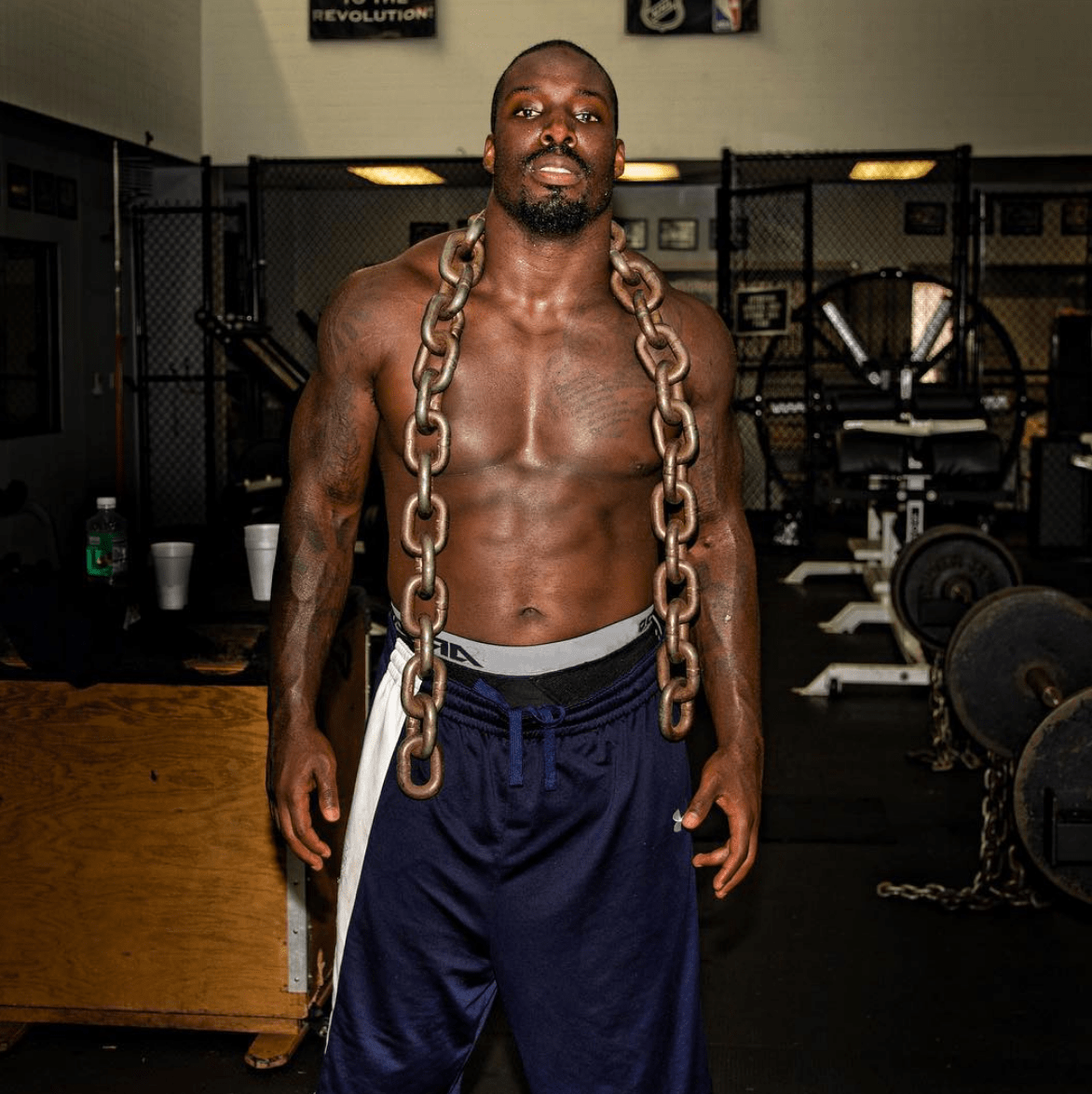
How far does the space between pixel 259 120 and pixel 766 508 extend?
397 centimetres

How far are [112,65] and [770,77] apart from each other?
143 inches

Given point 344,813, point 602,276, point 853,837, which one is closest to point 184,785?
point 344,813

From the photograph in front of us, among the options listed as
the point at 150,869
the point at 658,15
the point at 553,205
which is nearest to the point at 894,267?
the point at 658,15

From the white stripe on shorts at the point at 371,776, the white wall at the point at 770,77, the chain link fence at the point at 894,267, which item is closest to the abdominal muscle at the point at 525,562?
the white stripe on shorts at the point at 371,776

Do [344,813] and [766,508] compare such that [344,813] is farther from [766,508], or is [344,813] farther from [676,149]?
[766,508]

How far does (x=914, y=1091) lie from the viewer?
258 cm

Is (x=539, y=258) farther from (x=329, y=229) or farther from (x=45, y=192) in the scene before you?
(x=329, y=229)

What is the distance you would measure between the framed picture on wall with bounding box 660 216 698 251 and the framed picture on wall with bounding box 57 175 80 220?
391 cm

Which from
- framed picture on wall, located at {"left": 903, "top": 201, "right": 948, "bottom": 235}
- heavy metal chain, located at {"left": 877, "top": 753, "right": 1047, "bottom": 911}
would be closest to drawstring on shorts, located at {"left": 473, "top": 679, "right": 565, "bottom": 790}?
heavy metal chain, located at {"left": 877, "top": 753, "right": 1047, "bottom": 911}

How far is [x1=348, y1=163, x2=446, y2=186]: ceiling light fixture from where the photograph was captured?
9.44 m

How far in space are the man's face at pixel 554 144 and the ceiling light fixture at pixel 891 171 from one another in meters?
7.51

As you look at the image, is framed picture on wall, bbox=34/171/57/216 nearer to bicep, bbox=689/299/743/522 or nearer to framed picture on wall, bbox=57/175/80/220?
framed picture on wall, bbox=57/175/80/220

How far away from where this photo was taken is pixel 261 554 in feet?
9.77

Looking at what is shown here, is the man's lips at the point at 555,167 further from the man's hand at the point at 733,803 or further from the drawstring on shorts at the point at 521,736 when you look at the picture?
the man's hand at the point at 733,803
